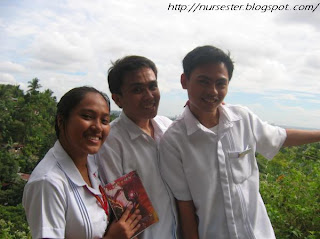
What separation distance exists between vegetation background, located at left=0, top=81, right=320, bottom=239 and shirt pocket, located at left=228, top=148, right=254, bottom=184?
0.97 meters

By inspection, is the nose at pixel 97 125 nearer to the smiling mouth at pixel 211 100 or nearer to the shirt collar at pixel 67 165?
the shirt collar at pixel 67 165

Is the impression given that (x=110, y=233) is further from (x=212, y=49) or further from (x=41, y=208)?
(x=212, y=49)

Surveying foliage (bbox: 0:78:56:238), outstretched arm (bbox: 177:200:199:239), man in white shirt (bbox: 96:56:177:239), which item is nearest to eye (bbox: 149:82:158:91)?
man in white shirt (bbox: 96:56:177:239)

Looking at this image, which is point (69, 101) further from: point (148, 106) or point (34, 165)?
point (34, 165)

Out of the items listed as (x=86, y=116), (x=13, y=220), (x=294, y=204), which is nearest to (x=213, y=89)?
(x=86, y=116)

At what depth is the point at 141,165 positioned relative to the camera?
169cm

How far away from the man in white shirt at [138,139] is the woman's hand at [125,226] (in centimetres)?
10

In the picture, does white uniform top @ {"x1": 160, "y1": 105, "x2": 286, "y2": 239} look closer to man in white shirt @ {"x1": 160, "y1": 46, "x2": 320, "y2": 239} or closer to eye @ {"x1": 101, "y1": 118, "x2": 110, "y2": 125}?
man in white shirt @ {"x1": 160, "y1": 46, "x2": 320, "y2": 239}

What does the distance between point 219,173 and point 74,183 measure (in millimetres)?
744

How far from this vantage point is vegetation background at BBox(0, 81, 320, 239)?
8.31 ft

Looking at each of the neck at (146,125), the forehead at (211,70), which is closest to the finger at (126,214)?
the neck at (146,125)

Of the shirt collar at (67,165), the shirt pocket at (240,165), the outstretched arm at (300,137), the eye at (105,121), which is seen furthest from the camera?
the outstretched arm at (300,137)

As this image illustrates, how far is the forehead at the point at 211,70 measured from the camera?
5.41 ft

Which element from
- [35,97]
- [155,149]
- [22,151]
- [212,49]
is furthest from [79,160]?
[35,97]
